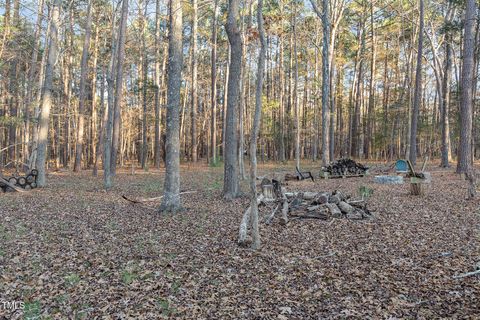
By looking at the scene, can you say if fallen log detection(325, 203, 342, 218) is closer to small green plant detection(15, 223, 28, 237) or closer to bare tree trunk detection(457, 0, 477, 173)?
bare tree trunk detection(457, 0, 477, 173)

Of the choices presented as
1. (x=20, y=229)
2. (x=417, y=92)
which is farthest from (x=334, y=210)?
(x=417, y=92)

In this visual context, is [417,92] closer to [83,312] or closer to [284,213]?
[284,213]

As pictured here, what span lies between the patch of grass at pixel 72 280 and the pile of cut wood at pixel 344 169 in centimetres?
1415

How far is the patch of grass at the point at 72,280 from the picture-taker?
4.82m

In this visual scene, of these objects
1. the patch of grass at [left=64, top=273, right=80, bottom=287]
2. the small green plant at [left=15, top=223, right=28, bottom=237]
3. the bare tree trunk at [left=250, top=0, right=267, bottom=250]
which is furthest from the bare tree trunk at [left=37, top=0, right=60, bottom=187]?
the bare tree trunk at [left=250, top=0, right=267, bottom=250]

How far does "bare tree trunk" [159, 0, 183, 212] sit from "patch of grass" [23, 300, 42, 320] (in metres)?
5.27

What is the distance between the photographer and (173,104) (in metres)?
9.24

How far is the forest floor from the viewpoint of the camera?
425 centimetres

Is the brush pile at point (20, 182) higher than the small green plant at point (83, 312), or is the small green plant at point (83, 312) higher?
the brush pile at point (20, 182)

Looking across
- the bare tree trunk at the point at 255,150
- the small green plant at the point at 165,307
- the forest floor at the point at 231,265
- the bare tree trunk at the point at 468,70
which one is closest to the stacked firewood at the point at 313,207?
the forest floor at the point at 231,265

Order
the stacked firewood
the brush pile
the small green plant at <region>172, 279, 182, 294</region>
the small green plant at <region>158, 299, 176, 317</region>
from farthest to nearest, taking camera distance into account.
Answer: the brush pile
the stacked firewood
the small green plant at <region>172, 279, 182, 294</region>
the small green plant at <region>158, 299, 176, 317</region>

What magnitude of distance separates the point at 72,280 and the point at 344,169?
1504 cm

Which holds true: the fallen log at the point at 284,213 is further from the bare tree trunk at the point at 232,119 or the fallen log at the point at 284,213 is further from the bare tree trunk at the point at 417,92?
the bare tree trunk at the point at 417,92

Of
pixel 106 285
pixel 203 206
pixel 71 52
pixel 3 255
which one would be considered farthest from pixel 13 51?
pixel 106 285
